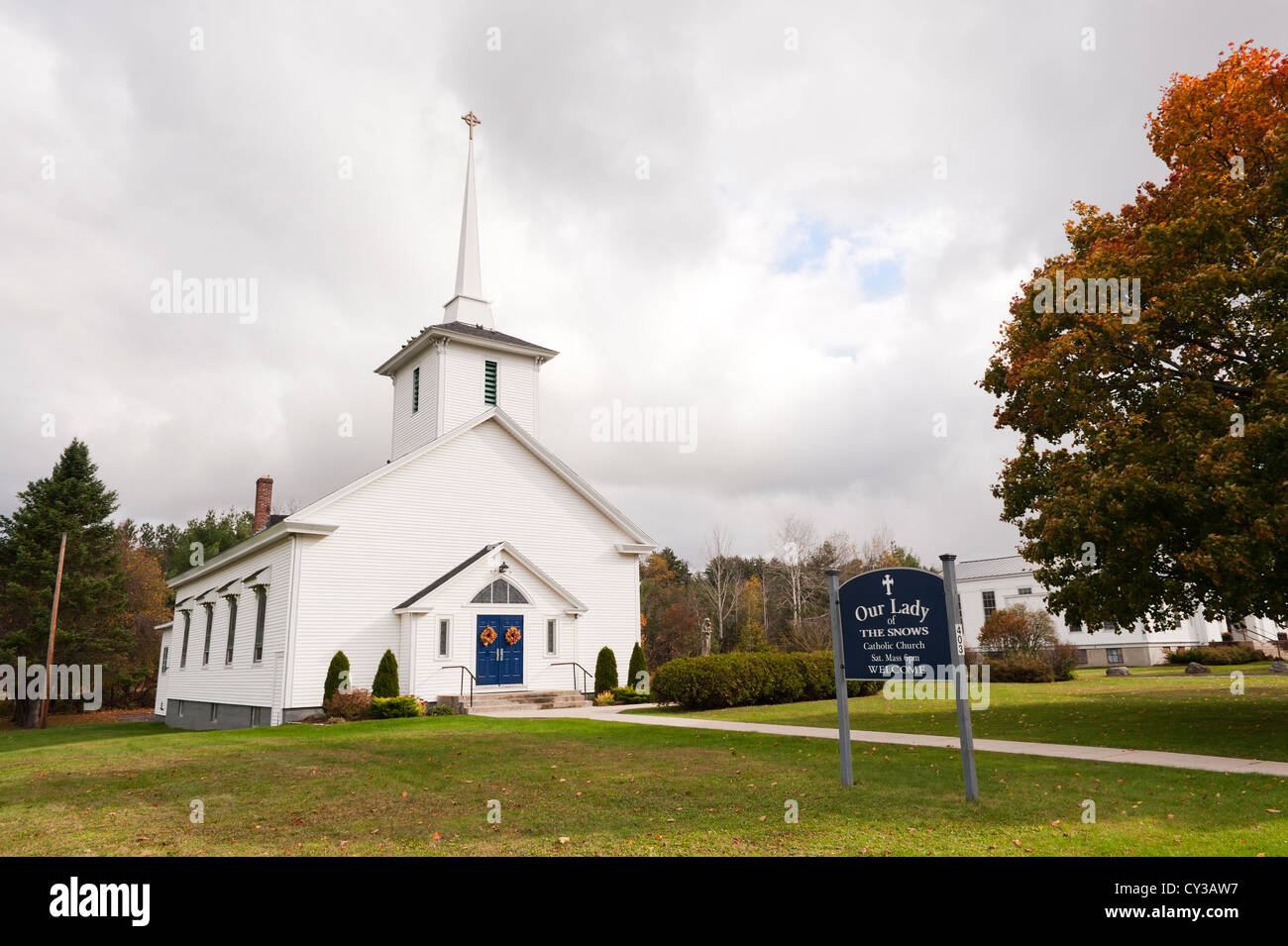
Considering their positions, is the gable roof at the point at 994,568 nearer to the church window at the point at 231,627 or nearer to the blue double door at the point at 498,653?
the blue double door at the point at 498,653

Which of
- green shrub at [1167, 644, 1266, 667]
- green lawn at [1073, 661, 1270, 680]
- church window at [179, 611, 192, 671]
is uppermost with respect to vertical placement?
church window at [179, 611, 192, 671]

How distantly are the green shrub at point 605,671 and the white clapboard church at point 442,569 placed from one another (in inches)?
12.1

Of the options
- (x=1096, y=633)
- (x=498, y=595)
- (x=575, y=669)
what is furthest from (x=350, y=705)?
(x=1096, y=633)

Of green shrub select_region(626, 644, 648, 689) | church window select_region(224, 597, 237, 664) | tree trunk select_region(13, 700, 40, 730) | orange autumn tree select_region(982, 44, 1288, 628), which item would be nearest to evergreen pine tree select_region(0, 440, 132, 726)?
tree trunk select_region(13, 700, 40, 730)

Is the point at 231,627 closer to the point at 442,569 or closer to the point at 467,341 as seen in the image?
the point at 442,569

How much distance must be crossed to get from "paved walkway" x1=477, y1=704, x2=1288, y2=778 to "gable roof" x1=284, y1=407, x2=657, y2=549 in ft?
27.5

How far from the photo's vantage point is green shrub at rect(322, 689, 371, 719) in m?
20.9

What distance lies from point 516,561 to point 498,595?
3.86ft

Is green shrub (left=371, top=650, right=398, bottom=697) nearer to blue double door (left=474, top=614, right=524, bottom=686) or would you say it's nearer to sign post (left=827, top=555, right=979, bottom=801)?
blue double door (left=474, top=614, right=524, bottom=686)

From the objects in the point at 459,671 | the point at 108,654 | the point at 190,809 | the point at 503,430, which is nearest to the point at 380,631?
the point at 459,671

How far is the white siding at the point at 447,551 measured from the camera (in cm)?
2222

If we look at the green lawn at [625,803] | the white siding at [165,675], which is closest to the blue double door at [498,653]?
the green lawn at [625,803]

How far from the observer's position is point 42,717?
39.3 metres

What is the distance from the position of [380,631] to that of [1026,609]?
117 ft
